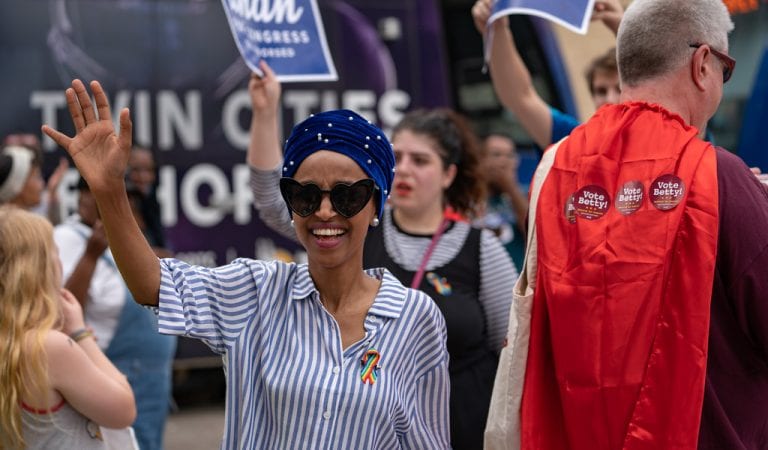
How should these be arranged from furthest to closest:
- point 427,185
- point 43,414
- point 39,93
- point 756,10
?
point 39,93, point 756,10, point 427,185, point 43,414

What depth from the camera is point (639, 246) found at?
2574 millimetres

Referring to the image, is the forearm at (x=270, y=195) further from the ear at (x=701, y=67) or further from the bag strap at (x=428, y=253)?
the ear at (x=701, y=67)

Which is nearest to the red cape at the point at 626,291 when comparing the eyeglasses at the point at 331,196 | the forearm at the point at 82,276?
the eyeglasses at the point at 331,196

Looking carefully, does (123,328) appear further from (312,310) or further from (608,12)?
(312,310)

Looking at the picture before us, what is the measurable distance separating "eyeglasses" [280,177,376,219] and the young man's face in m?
1.52

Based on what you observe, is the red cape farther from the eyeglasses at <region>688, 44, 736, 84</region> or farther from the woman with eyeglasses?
the woman with eyeglasses

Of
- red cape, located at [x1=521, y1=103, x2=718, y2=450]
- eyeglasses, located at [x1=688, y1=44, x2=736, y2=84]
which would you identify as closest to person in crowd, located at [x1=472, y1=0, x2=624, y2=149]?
eyeglasses, located at [x1=688, y1=44, x2=736, y2=84]

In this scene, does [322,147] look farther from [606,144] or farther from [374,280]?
[606,144]

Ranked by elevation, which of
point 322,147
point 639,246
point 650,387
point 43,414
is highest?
point 322,147

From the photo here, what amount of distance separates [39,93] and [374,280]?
604 cm

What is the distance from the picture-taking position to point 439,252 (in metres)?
3.98

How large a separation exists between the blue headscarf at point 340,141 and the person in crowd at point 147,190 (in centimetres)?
404

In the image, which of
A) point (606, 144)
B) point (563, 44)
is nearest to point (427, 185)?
point (606, 144)

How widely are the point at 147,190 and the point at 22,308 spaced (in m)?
4.12
